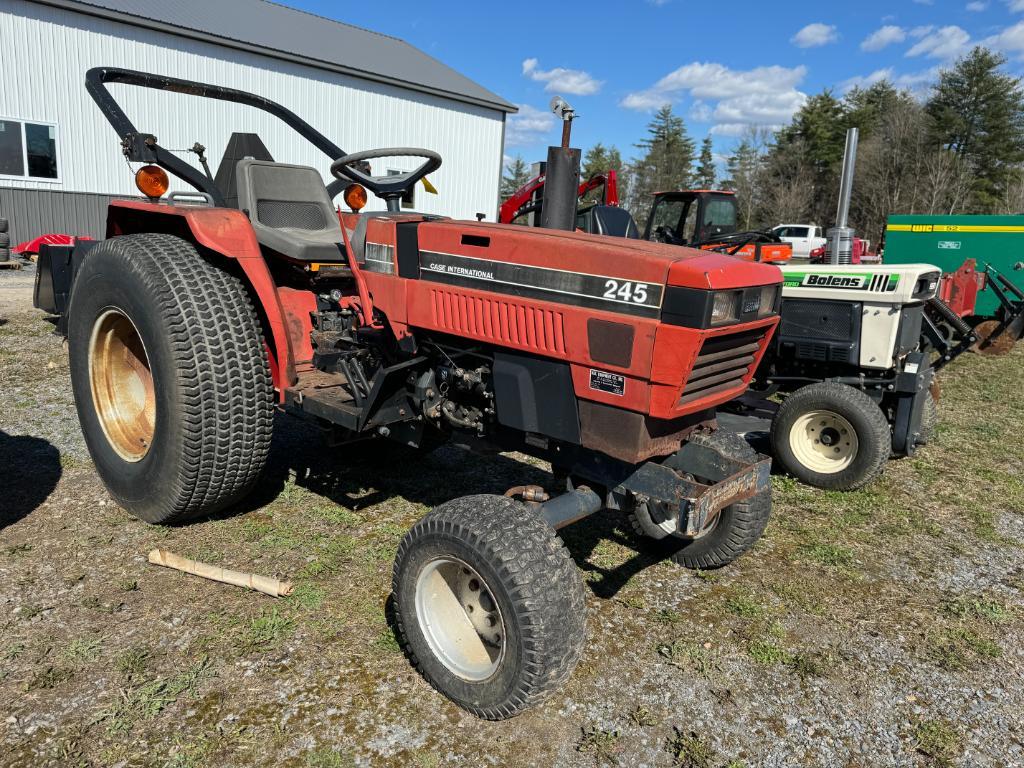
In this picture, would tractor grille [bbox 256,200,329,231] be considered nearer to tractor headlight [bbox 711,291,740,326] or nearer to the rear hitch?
the rear hitch

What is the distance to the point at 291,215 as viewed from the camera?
3631 mm

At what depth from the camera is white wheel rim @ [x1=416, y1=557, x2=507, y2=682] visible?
2.20 meters

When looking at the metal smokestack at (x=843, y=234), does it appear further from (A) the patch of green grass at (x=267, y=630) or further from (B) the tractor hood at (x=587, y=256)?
(A) the patch of green grass at (x=267, y=630)

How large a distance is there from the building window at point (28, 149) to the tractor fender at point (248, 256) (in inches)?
438

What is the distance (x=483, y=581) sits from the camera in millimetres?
2088

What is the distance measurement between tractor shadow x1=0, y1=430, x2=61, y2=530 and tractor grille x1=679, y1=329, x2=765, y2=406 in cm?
290

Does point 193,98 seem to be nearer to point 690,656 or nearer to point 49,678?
point 49,678

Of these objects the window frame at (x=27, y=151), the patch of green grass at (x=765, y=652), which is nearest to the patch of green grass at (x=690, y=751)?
the patch of green grass at (x=765, y=652)

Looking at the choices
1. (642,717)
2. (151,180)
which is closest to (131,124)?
(151,180)

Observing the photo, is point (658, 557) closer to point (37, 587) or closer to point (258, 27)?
point (37, 587)

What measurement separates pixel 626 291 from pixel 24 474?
3.25 m

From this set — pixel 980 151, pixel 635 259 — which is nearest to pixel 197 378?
pixel 635 259

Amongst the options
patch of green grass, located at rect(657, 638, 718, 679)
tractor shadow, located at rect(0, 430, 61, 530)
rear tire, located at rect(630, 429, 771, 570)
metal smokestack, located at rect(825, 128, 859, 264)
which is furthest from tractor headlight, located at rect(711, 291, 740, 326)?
metal smokestack, located at rect(825, 128, 859, 264)

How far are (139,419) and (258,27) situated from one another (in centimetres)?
1468
